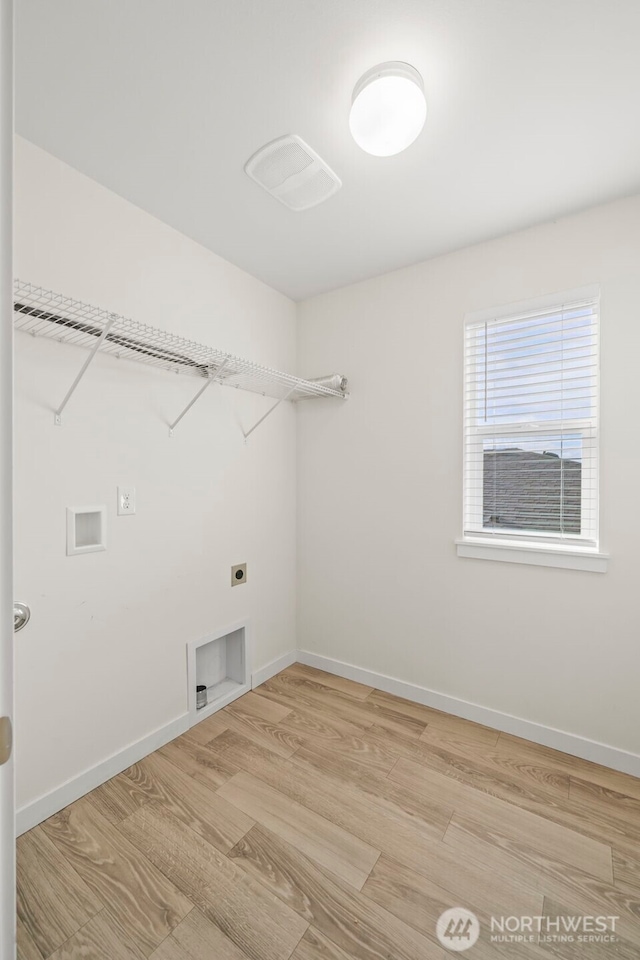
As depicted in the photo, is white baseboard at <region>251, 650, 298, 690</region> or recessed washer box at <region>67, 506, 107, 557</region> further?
white baseboard at <region>251, 650, 298, 690</region>

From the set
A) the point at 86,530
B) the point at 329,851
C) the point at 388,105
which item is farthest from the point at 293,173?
the point at 329,851

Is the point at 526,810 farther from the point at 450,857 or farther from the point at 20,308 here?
the point at 20,308

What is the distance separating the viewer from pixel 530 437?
200cm

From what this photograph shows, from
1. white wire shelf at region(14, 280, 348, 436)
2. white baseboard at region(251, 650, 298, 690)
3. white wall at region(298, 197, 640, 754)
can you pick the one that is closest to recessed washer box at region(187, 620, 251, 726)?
white baseboard at region(251, 650, 298, 690)

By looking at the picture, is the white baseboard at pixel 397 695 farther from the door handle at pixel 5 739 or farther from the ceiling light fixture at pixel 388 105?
the ceiling light fixture at pixel 388 105

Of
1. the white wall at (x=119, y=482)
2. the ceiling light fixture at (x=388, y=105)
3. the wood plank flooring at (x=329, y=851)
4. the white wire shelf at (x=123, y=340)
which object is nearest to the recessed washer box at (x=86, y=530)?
the white wall at (x=119, y=482)

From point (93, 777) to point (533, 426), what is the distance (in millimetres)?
2469

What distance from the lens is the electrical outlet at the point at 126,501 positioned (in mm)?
1723

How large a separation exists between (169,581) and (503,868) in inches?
65.3

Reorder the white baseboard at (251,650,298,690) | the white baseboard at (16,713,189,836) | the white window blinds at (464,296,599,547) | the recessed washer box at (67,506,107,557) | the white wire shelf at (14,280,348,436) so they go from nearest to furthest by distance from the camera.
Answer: the white wire shelf at (14,280,348,436) < the white baseboard at (16,713,189,836) < the recessed washer box at (67,506,107,557) < the white window blinds at (464,296,599,547) < the white baseboard at (251,650,298,690)

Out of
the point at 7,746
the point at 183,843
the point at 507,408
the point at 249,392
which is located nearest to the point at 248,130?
the point at 249,392

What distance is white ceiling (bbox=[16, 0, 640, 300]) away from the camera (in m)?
1.06

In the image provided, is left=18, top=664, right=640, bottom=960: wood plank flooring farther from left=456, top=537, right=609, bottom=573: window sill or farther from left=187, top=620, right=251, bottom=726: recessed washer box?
left=456, top=537, right=609, bottom=573: window sill

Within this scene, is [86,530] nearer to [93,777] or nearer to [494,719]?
[93,777]
